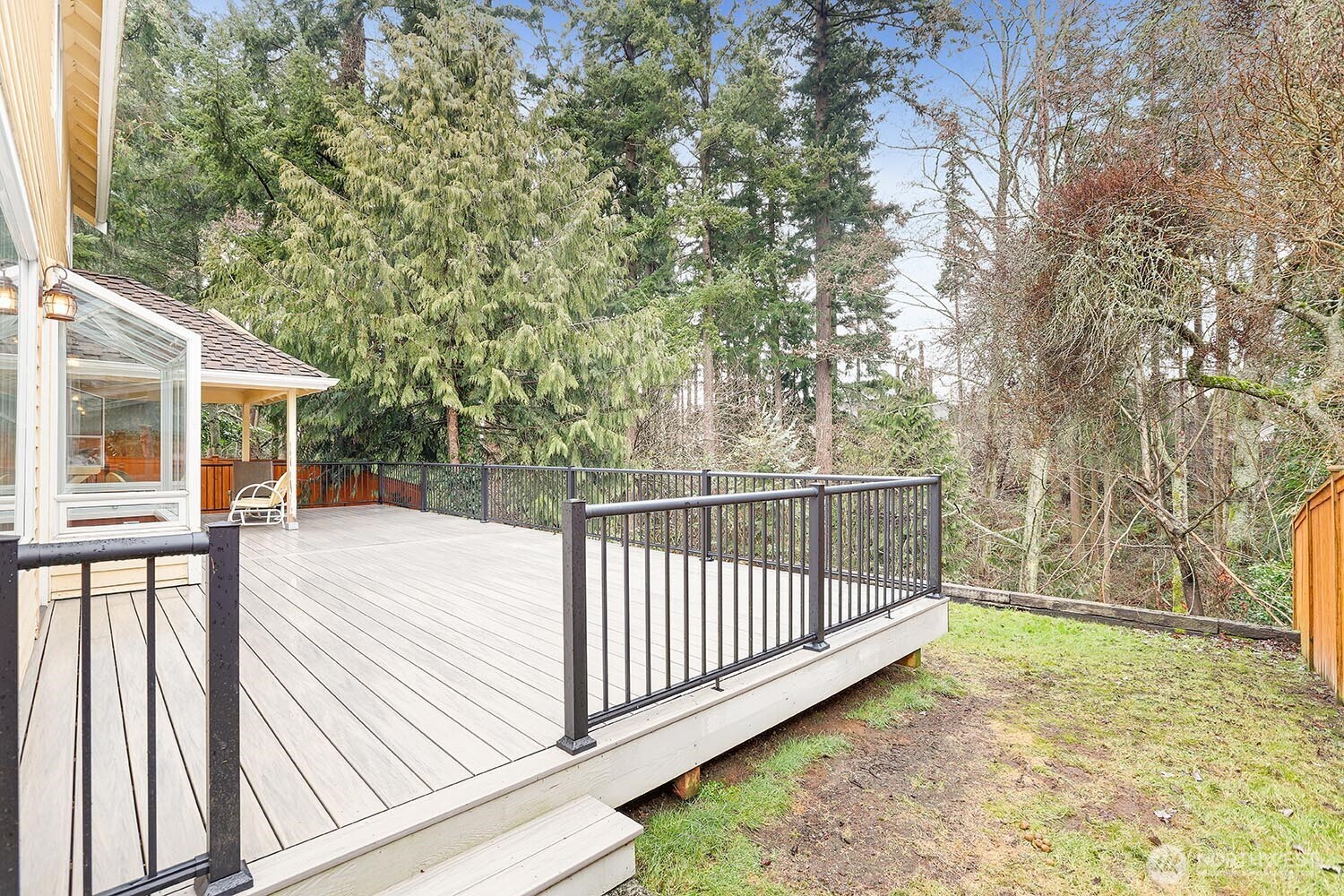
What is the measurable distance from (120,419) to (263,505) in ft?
8.42

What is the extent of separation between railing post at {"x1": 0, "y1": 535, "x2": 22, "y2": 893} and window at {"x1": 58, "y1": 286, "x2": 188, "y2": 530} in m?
4.38

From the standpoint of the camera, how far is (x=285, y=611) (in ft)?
13.5

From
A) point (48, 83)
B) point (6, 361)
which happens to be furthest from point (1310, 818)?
point (48, 83)

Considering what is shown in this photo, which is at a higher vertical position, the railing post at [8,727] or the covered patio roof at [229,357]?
the covered patio roof at [229,357]

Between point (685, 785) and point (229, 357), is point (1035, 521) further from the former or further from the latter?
point (229, 357)

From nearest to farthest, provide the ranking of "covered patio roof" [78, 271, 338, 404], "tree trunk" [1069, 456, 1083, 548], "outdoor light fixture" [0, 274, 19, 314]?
"outdoor light fixture" [0, 274, 19, 314] < "covered patio roof" [78, 271, 338, 404] < "tree trunk" [1069, 456, 1083, 548]

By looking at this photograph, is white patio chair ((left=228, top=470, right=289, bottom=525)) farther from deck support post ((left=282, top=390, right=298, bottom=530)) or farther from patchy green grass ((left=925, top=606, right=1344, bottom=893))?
patchy green grass ((left=925, top=606, right=1344, bottom=893))

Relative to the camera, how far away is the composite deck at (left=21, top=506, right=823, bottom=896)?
1869 mm

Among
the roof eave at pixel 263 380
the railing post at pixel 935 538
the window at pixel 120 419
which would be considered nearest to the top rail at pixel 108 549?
the railing post at pixel 935 538

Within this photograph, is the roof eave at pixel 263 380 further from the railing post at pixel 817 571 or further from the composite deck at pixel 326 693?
the railing post at pixel 817 571

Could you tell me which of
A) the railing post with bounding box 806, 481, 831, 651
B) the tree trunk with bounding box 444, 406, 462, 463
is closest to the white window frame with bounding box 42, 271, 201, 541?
the railing post with bounding box 806, 481, 831, 651

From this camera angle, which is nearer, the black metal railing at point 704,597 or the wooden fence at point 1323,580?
the black metal railing at point 704,597

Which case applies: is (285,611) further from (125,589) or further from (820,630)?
(820,630)

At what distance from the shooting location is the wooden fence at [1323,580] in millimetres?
3799
